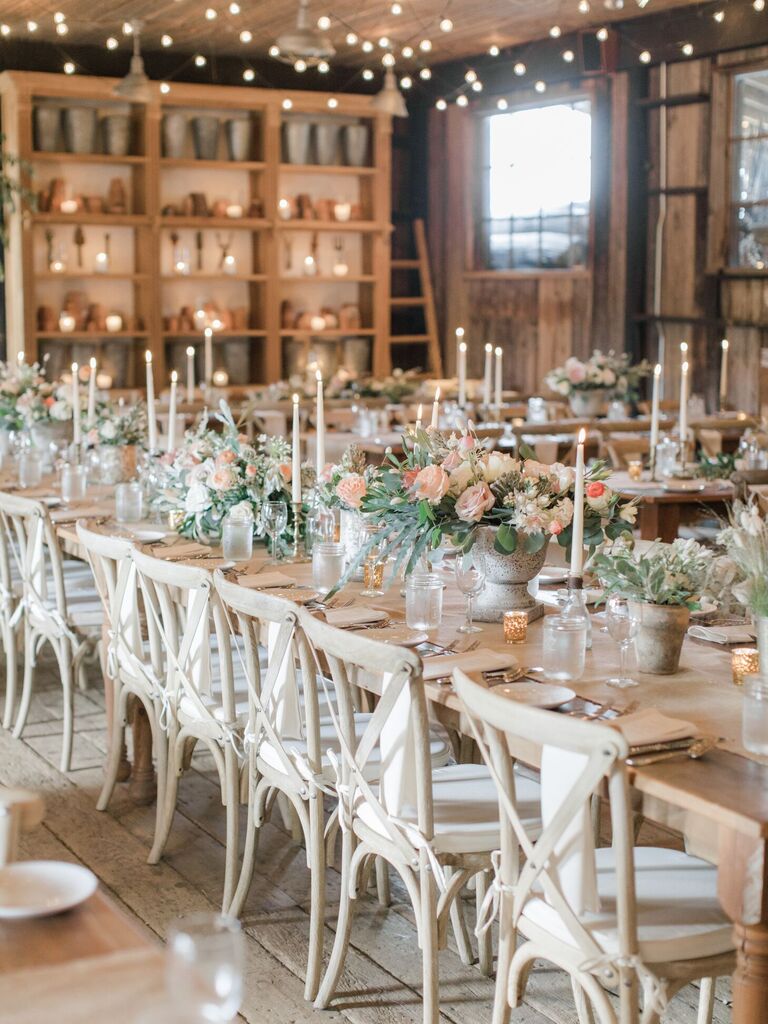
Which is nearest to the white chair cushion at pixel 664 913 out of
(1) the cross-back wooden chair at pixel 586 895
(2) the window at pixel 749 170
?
(1) the cross-back wooden chair at pixel 586 895

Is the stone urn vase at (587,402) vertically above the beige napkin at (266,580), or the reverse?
the stone urn vase at (587,402)

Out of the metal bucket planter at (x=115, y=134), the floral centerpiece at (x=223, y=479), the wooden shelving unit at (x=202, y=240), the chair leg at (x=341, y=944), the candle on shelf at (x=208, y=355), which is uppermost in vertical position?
the metal bucket planter at (x=115, y=134)

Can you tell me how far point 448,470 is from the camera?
3.43m

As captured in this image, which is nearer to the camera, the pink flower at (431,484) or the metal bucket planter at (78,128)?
the pink flower at (431,484)

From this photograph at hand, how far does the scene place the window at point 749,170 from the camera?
357 inches

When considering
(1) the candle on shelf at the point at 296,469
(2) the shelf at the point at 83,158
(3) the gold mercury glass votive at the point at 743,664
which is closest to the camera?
(3) the gold mercury glass votive at the point at 743,664

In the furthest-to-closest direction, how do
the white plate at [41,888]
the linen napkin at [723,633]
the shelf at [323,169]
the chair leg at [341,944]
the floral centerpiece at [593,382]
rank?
1. the shelf at [323,169]
2. the floral centerpiece at [593,382]
3. the linen napkin at [723,633]
4. the chair leg at [341,944]
5. the white plate at [41,888]

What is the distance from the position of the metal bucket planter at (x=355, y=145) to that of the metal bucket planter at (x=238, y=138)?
83 cm

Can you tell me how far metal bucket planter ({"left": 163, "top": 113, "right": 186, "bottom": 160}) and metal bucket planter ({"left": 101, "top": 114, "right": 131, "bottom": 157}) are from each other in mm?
302

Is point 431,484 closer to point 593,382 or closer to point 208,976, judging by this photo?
point 208,976

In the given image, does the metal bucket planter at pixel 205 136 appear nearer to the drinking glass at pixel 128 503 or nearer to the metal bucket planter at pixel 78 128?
the metal bucket planter at pixel 78 128

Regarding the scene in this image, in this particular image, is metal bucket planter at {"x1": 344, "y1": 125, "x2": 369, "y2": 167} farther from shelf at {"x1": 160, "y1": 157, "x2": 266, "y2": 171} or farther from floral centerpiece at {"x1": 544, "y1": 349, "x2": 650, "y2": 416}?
floral centerpiece at {"x1": 544, "y1": 349, "x2": 650, "y2": 416}

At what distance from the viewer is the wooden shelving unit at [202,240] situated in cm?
1019

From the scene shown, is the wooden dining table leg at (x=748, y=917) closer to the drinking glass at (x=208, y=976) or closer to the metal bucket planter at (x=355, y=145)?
the drinking glass at (x=208, y=976)
